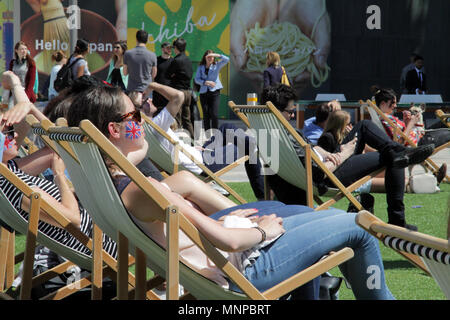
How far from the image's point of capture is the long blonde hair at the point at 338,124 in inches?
266

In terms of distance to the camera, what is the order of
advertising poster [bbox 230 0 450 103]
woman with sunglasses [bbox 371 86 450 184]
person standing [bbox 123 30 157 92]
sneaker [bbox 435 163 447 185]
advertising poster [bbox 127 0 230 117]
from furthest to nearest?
advertising poster [bbox 230 0 450 103] < advertising poster [bbox 127 0 230 117] < person standing [bbox 123 30 157 92] < sneaker [bbox 435 163 447 185] < woman with sunglasses [bbox 371 86 450 184]

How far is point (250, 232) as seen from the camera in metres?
2.99

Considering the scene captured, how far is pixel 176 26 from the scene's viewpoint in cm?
1972


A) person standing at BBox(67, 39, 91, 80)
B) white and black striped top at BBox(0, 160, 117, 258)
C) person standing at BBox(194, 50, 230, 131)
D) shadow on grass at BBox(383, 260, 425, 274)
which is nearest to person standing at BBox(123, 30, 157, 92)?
person standing at BBox(67, 39, 91, 80)

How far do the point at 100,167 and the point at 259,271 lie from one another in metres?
0.70

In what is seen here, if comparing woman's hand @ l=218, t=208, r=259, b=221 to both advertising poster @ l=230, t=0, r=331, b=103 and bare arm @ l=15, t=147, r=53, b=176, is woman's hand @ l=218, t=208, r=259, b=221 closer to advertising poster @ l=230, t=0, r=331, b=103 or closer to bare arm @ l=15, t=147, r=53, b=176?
bare arm @ l=15, t=147, r=53, b=176

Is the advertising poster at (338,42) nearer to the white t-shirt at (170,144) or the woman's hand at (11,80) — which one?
the white t-shirt at (170,144)

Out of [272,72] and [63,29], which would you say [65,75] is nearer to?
[272,72]

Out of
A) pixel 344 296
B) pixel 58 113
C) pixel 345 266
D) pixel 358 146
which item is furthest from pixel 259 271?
pixel 358 146

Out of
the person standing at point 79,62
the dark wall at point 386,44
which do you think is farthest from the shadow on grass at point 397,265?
the dark wall at point 386,44

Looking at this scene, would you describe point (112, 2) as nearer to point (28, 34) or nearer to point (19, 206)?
point (28, 34)

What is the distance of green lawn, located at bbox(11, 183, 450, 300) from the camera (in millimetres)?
4477

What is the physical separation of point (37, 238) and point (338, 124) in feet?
12.1

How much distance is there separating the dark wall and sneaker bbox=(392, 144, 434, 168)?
15060mm
